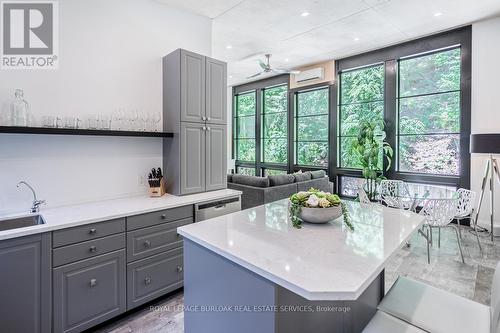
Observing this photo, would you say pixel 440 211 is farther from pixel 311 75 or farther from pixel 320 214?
pixel 311 75

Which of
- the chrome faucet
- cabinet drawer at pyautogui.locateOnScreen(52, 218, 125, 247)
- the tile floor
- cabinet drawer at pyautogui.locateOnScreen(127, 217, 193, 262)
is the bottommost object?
the tile floor

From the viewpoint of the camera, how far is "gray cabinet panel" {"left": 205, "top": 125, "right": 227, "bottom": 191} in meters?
3.24

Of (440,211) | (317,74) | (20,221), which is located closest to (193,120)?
(20,221)

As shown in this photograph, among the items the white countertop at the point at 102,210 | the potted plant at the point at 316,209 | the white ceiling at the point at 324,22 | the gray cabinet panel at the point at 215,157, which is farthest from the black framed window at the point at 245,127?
the potted plant at the point at 316,209

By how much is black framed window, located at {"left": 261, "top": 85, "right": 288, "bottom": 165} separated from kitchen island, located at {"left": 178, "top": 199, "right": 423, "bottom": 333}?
216 inches

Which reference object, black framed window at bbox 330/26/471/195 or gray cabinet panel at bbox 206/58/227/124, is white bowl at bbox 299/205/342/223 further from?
black framed window at bbox 330/26/471/195

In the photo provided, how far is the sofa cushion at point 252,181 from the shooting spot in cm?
441

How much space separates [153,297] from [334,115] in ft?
17.0

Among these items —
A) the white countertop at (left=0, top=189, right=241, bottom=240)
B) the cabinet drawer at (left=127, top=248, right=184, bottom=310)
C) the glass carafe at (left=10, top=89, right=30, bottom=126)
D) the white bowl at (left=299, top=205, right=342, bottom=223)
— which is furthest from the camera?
the cabinet drawer at (left=127, top=248, right=184, bottom=310)

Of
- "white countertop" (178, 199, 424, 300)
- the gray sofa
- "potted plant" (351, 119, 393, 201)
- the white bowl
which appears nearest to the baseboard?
"potted plant" (351, 119, 393, 201)

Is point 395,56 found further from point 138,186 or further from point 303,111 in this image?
point 138,186

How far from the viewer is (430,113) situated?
16.0ft

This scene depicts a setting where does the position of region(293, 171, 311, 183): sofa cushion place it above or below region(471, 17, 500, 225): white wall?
below

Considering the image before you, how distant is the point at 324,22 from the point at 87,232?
13.6 feet
